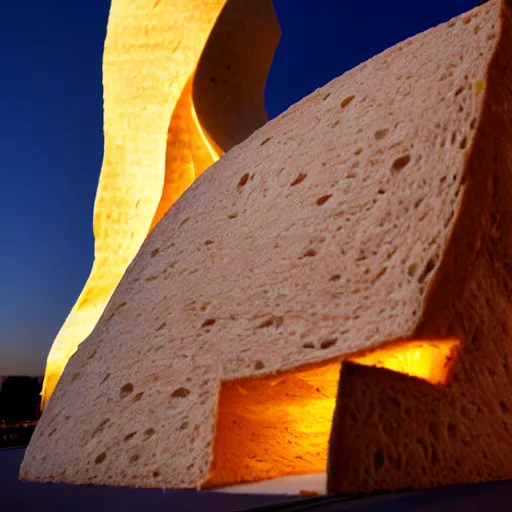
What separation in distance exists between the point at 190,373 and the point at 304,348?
50cm

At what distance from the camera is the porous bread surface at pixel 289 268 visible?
216 cm

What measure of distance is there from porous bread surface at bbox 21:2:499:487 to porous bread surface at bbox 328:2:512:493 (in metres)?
0.07

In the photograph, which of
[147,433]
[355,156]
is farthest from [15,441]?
[355,156]

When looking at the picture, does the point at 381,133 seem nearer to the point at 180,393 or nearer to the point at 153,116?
the point at 180,393

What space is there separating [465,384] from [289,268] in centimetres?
72

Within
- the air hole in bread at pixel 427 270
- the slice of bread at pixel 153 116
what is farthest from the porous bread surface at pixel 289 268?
the slice of bread at pixel 153 116

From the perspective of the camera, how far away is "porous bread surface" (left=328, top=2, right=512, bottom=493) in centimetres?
193

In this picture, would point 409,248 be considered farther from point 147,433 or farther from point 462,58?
point 147,433

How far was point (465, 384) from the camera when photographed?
87.7 inches

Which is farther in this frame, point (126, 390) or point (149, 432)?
point (126, 390)

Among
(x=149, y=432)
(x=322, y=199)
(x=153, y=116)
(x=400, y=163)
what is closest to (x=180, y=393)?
(x=149, y=432)

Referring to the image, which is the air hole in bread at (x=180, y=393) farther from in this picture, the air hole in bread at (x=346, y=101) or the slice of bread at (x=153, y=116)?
the slice of bread at (x=153, y=116)

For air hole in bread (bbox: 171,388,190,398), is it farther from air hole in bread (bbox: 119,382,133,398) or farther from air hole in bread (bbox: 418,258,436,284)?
air hole in bread (bbox: 418,258,436,284)

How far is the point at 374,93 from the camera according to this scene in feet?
8.91
